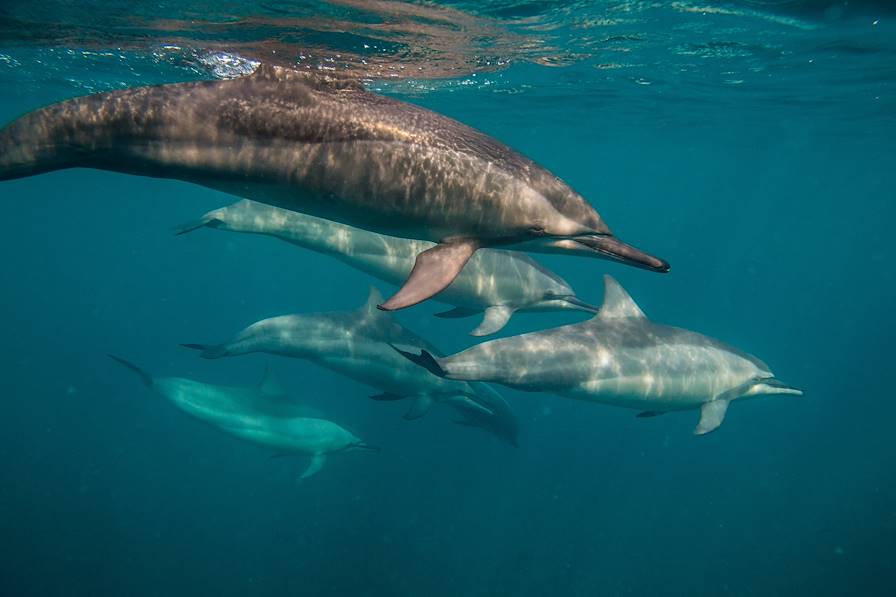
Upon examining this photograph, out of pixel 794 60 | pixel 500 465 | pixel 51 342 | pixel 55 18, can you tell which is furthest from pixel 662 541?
pixel 51 342

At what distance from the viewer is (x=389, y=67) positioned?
52.6ft

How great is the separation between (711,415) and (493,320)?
168 inches

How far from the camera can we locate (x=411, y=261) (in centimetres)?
1017

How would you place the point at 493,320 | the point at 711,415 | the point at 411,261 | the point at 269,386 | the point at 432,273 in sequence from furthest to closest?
the point at 269,386 → the point at 411,261 → the point at 711,415 → the point at 493,320 → the point at 432,273

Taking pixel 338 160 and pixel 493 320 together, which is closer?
pixel 338 160

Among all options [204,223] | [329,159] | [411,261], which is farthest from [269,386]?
[329,159]

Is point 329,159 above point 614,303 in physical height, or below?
above

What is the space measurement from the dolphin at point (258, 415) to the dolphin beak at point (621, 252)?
34.3 ft

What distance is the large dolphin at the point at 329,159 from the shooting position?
13.5 ft

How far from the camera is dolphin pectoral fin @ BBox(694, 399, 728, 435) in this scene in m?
9.91

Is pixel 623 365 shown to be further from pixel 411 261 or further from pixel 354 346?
pixel 354 346

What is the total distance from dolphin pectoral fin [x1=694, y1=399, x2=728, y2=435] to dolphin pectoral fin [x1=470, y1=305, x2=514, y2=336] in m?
3.82

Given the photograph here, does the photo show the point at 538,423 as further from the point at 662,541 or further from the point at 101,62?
the point at 101,62

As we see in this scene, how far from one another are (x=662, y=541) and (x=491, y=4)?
15.9 metres
